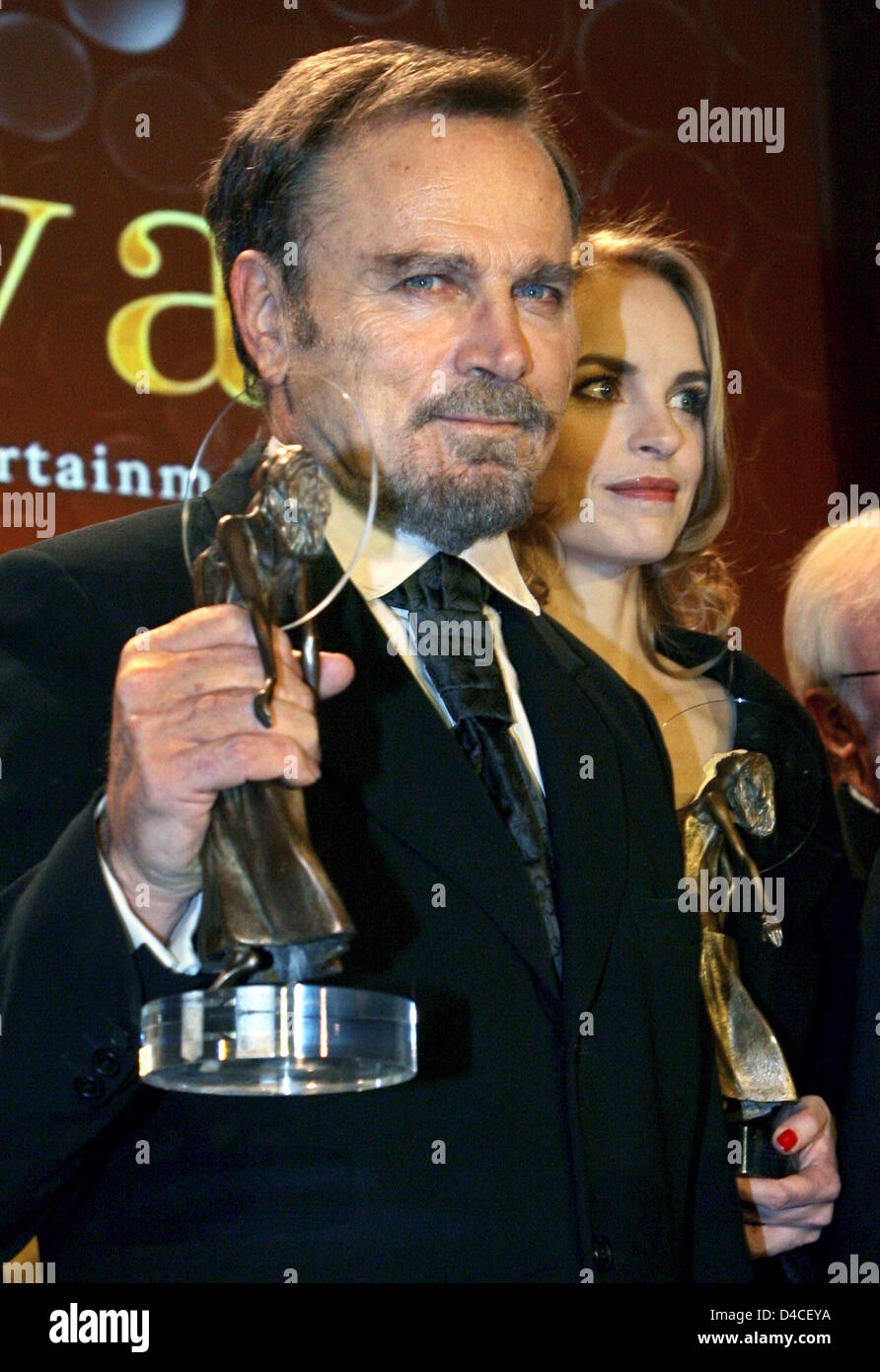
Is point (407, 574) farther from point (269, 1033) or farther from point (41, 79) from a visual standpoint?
point (41, 79)

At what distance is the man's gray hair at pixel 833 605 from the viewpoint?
1.85m

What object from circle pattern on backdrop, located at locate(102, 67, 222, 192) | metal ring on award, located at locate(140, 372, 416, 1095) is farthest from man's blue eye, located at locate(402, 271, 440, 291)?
circle pattern on backdrop, located at locate(102, 67, 222, 192)

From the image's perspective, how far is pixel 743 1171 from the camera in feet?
4.85

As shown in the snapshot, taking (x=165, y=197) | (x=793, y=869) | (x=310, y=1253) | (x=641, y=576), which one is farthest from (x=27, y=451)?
(x=310, y=1253)

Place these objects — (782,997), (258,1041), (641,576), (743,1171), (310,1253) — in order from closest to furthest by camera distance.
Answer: (258,1041) → (310,1253) → (743,1171) → (782,997) → (641,576)

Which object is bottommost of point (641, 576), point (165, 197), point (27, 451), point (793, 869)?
point (793, 869)

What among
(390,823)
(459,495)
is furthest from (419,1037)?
(459,495)

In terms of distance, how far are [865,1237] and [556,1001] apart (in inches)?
19.7

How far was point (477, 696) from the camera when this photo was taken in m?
1.25

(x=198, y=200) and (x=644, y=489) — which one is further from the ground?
(x=198, y=200)

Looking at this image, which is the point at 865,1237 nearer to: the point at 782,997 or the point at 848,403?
the point at 782,997

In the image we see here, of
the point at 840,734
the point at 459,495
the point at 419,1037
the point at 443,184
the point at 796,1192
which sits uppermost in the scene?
the point at 443,184

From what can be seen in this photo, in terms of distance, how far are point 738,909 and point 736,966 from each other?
5 cm

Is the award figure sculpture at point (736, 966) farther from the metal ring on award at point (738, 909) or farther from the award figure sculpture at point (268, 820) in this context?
the award figure sculpture at point (268, 820)
